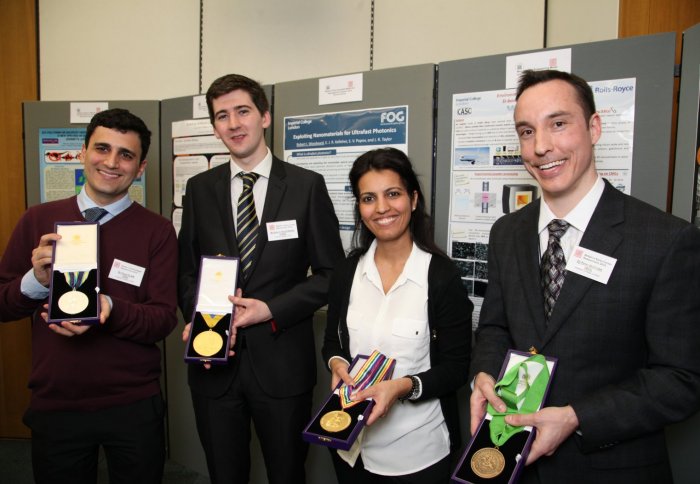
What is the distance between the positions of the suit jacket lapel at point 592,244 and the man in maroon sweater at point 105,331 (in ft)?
4.42

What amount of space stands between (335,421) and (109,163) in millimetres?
1255

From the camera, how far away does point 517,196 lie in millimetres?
1906

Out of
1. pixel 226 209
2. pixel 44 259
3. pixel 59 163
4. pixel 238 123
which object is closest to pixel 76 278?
pixel 44 259

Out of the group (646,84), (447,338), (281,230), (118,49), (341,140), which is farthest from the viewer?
(118,49)

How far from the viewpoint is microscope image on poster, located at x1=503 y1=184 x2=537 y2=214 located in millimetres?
1884

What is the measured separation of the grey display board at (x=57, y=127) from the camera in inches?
115

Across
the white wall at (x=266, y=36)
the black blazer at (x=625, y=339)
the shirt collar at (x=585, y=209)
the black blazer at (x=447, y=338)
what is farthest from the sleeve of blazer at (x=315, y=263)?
the white wall at (x=266, y=36)

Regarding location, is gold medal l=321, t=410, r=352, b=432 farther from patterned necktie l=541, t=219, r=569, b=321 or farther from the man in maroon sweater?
the man in maroon sweater

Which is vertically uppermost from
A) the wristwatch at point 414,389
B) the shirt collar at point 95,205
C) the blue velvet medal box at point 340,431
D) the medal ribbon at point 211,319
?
the shirt collar at point 95,205

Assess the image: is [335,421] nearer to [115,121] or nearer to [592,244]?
[592,244]

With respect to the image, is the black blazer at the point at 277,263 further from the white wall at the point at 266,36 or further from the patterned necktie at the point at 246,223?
the white wall at the point at 266,36

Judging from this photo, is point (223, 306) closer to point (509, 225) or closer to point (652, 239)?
point (509, 225)

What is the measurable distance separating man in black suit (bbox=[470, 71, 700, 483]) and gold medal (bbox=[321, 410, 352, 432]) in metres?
0.35

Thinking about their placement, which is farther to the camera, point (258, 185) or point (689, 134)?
point (258, 185)
